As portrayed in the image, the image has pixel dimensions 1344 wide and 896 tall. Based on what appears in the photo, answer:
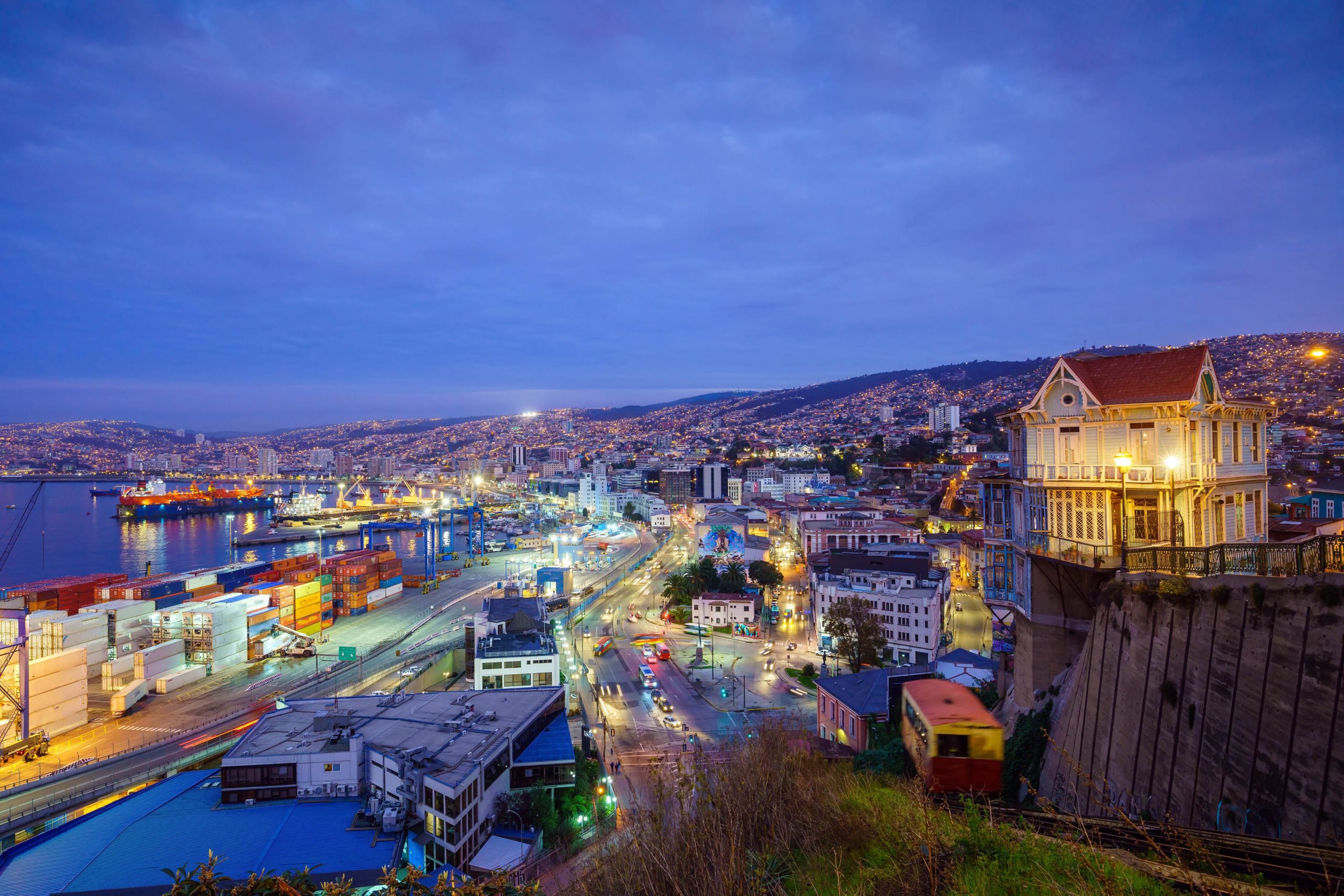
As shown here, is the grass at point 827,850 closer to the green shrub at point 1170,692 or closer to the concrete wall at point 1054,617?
the green shrub at point 1170,692

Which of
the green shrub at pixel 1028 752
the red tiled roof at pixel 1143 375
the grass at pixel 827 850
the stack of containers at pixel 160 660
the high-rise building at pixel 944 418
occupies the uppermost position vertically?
the high-rise building at pixel 944 418

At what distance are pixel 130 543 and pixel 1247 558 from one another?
61.9 m

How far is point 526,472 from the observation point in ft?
365

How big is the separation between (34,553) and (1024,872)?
59.7 meters

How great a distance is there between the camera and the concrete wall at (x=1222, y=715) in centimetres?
371

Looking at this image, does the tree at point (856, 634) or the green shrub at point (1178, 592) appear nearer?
the green shrub at point (1178, 592)

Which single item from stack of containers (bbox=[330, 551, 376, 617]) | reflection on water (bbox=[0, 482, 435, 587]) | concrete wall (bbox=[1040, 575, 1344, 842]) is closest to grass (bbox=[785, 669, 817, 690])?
concrete wall (bbox=[1040, 575, 1344, 842])

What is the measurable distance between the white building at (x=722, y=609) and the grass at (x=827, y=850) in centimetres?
1820

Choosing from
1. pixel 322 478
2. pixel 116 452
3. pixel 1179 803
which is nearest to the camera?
pixel 1179 803

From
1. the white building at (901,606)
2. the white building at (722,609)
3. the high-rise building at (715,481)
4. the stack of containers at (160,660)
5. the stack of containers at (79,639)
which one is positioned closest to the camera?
the stack of containers at (79,639)

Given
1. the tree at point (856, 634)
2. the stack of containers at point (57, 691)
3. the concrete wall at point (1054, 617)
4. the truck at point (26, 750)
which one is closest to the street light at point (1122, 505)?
the concrete wall at point (1054, 617)

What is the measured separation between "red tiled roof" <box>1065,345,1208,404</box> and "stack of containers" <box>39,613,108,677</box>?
2068cm

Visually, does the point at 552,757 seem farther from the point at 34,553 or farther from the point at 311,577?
the point at 34,553

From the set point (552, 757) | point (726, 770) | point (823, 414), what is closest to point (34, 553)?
point (552, 757)
